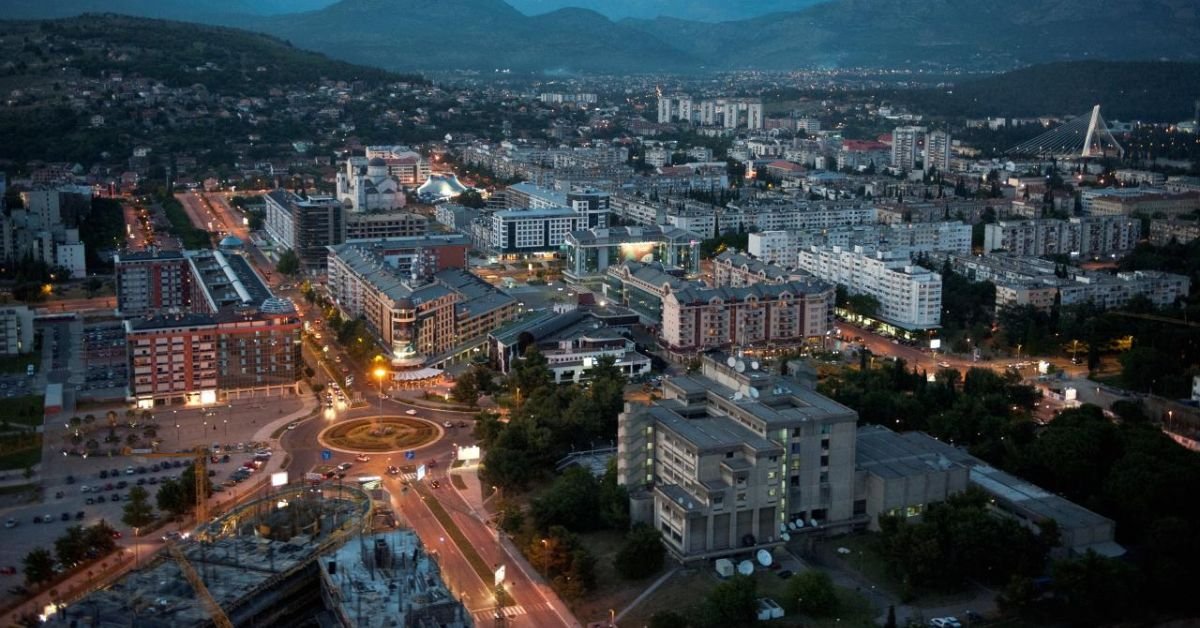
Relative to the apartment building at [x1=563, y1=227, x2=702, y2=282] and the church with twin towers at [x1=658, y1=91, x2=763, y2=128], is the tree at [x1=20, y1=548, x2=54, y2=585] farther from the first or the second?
the church with twin towers at [x1=658, y1=91, x2=763, y2=128]

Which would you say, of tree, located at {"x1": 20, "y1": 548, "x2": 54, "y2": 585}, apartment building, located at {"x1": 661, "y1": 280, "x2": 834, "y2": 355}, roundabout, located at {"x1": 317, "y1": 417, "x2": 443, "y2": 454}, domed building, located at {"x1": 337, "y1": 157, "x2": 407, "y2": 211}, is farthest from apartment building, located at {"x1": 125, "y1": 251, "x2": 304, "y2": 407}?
domed building, located at {"x1": 337, "y1": 157, "x2": 407, "y2": 211}

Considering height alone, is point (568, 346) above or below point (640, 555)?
above

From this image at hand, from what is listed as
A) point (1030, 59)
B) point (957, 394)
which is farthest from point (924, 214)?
point (1030, 59)

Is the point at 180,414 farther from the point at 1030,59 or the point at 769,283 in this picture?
the point at 1030,59

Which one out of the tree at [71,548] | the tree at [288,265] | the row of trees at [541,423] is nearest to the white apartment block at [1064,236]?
the row of trees at [541,423]

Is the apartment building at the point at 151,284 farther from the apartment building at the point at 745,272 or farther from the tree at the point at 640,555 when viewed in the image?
the tree at the point at 640,555

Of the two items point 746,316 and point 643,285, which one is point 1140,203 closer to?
point 643,285

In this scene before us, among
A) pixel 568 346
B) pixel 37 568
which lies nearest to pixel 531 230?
pixel 568 346
